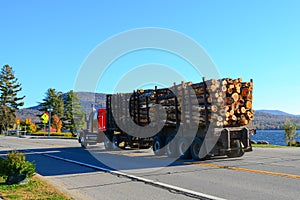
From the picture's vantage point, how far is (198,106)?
1461 centimetres

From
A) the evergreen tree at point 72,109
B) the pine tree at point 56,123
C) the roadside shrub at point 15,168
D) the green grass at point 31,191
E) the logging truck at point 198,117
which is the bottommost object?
the green grass at point 31,191

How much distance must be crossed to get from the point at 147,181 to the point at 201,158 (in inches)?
205

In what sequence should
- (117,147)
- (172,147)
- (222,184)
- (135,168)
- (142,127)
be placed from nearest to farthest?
1. (222,184)
2. (135,168)
3. (172,147)
4. (142,127)
5. (117,147)

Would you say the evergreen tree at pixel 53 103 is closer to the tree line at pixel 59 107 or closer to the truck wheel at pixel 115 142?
the tree line at pixel 59 107

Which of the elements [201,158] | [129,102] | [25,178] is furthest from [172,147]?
[25,178]

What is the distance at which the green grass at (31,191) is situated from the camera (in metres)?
7.55

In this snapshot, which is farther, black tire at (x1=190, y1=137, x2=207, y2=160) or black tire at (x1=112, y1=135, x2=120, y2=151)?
black tire at (x1=112, y1=135, x2=120, y2=151)

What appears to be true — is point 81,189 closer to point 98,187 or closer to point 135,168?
point 98,187

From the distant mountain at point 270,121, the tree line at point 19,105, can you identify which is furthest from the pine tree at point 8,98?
the distant mountain at point 270,121

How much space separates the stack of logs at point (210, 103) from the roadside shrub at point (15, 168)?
24.0ft

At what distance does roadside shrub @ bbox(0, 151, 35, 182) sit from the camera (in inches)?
356

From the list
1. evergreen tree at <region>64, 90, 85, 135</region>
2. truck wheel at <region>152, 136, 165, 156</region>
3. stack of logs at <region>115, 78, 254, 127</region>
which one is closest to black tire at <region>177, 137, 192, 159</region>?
stack of logs at <region>115, 78, 254, 127</region>

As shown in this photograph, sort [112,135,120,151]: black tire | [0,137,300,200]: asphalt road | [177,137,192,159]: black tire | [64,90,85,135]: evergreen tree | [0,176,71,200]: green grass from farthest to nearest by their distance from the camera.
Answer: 1. [64,90,85,135]: evergreen tree
2. [112,135,120,151]: black tire
3. [177,137,192,159]: black tire
4. [0,137,300,200]: asphalt road
5. [0,176,71,200]: green grass

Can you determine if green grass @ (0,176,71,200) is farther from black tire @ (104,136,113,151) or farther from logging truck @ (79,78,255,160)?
black tire @ (104,136,113,151)
